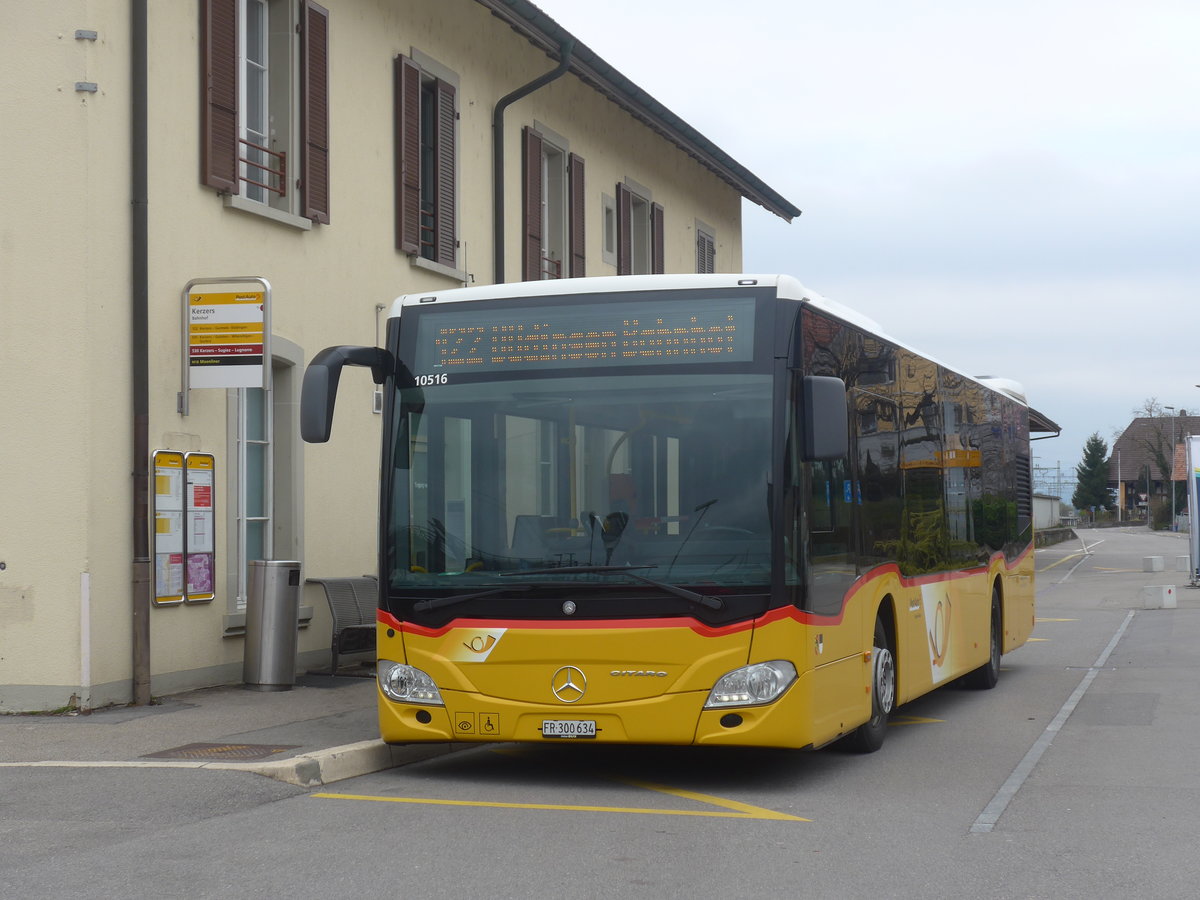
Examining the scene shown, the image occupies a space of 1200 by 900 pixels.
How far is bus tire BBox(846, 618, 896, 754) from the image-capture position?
10312mm

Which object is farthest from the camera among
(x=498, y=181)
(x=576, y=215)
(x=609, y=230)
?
A: (x=609, y=230)

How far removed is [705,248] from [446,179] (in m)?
11.5

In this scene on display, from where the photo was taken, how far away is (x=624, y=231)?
24547 millimetres

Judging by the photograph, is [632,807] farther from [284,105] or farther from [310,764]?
[284,105]

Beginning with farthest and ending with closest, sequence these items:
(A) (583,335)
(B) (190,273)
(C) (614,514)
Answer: (B) (190,273), (A) (583,335), (C) (614,514)

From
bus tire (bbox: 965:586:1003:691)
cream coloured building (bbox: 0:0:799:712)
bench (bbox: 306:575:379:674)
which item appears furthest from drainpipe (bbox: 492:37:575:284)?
bus tire (bbox: 965:586:1003:691)

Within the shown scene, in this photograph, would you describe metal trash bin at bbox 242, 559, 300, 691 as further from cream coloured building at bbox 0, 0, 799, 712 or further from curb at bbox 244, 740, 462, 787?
curb at bbox 244, 740, 462, 787

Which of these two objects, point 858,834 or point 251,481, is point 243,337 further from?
point 858,834

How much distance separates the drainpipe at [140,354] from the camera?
1225 centimetres

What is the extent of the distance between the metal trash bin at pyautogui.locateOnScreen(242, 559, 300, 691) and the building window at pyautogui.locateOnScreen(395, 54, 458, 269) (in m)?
4.80

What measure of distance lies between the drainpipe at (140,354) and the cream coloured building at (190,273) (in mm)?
17

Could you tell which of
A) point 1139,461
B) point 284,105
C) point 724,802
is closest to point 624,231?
point 284,105

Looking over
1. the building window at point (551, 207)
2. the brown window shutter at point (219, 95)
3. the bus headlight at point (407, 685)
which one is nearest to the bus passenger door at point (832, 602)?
the bus headlight at point (407, 685)

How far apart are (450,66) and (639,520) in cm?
1105
